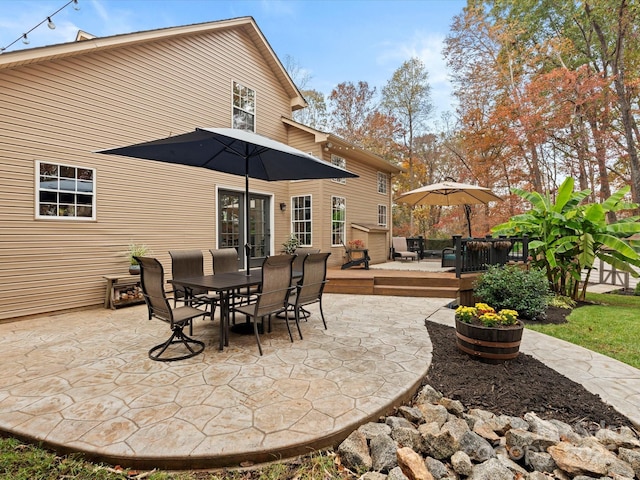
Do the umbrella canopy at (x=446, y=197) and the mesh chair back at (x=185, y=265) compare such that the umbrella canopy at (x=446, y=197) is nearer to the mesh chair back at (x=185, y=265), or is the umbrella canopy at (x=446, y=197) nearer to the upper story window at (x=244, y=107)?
the upper story window at (x=244, y=107)

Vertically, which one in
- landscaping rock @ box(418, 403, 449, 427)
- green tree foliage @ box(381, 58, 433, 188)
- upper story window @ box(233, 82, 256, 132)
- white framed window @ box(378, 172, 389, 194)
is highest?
green tree foliage @ box(381, 58, 433, 188)

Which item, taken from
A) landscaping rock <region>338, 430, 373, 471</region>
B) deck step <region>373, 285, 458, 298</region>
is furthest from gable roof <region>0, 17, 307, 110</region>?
deck step <region>373, 285, 458, 298</region>

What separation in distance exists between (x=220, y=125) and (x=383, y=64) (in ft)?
47.9

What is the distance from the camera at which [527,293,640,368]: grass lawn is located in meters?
4.07

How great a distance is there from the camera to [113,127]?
6.24 meters

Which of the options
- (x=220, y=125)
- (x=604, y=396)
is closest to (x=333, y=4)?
(x=220, y=125)

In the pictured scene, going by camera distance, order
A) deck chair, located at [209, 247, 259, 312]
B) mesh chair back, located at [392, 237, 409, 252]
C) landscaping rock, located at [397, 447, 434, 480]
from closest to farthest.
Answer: landscaping rock, located at [397, 447, 434, 480], deck chair, located at [209, 247, 259, 312], mesh chair back, located at [392, 237, 409, 252]

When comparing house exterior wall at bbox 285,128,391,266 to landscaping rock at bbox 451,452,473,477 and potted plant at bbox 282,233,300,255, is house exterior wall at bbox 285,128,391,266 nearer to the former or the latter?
potted plant at bbox 282,233,300,255

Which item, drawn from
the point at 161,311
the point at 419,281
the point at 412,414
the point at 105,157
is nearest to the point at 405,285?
the point at 419,281

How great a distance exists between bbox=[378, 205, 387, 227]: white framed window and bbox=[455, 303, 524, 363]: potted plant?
358 inches

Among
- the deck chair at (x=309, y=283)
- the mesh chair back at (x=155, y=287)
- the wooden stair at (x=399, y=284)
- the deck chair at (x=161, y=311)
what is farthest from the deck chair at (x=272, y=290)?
the wooden stair at (x=399, y=284)

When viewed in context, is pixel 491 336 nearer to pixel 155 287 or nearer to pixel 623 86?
pixel 155 287

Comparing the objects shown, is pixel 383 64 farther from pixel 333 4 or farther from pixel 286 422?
pixel 286 422

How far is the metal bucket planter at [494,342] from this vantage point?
3.34 m
